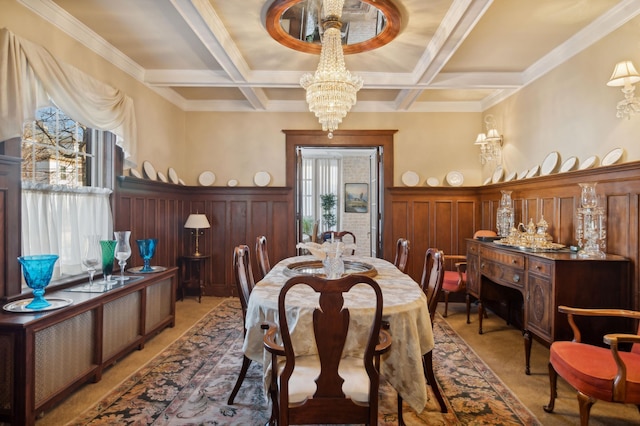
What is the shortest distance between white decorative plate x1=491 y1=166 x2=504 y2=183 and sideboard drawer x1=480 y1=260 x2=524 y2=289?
151 cm

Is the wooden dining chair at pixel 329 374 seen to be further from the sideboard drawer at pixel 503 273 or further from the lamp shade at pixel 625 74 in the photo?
the lamp shade at pixel 625 74

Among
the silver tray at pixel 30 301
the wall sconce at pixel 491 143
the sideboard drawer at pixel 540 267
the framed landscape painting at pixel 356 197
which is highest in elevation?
the wall sconce at pixel 491 143

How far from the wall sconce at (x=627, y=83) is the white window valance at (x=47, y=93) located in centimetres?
427

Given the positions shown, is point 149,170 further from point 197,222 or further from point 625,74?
point 625,74

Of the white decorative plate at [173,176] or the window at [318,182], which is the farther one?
the window at [318,182]

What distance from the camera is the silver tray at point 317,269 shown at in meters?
2.82

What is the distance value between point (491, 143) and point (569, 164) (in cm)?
158

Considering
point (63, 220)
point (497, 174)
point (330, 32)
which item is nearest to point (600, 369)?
point (330, 32)

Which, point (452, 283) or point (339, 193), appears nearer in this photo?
point (452, 283)

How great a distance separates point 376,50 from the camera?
3.69 m

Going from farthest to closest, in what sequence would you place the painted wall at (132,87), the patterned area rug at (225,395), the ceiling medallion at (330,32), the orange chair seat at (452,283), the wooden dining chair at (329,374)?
1. the orange chair seat at (452,283)
2. the ceiling medallion at (330,32)
3. the painted wall at (132,87)
4. the patterned area rug at (225,395)
5. the wooden dining chair at (329,374)

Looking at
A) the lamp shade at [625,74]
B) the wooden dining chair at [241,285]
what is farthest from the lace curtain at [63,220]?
the lamp shade at [625,74]

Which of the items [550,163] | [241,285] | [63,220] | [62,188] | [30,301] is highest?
[550,163]

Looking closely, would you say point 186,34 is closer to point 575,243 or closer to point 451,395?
point 451,395
